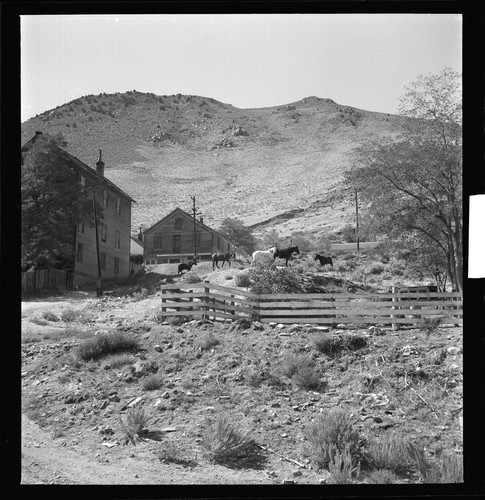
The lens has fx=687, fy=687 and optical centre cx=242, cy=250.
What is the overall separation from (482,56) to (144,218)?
152 inches

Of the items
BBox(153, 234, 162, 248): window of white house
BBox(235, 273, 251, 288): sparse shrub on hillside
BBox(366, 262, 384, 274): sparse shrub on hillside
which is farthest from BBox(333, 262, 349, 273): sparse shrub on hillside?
BBox(153, 234, 162, 248): window of white house

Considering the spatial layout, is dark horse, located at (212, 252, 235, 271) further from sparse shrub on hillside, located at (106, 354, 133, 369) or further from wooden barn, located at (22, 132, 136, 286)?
sparse shrub on hillside, located at (106, 354, 133, 369)

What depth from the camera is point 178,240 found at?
305 inches

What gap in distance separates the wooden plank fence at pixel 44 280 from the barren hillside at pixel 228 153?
1.00 meters

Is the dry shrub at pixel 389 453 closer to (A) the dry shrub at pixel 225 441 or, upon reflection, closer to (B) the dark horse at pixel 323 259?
(A) the dry shrub at pixel 225 441

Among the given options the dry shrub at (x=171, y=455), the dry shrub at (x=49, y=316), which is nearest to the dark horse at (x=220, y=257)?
the dry shrub at (x=49, y=316)

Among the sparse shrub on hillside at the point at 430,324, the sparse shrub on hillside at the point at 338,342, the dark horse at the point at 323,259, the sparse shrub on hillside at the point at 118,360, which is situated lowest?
the sparse shrub on hillside at the point at 118,360

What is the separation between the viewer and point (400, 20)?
664 cm

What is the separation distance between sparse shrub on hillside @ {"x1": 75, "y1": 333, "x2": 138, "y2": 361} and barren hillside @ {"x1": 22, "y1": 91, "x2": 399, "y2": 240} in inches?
50.1

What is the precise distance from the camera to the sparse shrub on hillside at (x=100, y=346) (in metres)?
7.52

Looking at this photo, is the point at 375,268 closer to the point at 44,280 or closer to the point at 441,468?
the point at 441,468

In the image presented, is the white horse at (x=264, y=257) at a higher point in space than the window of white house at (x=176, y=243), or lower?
lower

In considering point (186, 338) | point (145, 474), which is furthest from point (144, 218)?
point (145, 474)

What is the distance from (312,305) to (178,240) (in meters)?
1.73
